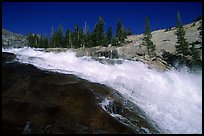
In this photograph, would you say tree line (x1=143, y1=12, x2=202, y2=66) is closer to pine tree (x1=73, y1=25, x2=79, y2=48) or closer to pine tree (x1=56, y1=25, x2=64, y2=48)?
pine tree (x1=73, y1=25, x2=79, y2=48)

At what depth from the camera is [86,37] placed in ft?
270

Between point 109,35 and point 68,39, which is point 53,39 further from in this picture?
point 109,35

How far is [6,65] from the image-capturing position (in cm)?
1441

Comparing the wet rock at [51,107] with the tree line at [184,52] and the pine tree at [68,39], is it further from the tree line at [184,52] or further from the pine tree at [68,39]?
the pine tree at [68,39]

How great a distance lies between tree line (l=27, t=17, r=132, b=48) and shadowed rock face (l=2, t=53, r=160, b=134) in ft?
218

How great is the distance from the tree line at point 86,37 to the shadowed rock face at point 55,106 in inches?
2617

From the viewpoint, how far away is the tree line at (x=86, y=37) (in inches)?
3145

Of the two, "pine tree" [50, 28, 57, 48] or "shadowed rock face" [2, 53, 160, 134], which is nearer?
"shadowed rock face" [2, 53, 160, 134]

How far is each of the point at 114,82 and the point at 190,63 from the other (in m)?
36.1

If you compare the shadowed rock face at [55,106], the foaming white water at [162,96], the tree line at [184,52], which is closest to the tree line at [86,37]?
the tree line at [184,52]

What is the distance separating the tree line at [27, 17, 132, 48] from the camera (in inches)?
3145

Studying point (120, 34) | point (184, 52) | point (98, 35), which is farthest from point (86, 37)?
point (184, 52)

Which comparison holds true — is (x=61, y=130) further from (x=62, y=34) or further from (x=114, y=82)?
(x=62, y=34)

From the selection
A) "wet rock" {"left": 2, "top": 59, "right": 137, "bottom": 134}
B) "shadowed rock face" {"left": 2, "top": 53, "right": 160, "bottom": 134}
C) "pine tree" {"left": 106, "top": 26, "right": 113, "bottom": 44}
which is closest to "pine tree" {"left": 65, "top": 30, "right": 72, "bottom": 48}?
"pine tree" {"left": 106, "top": 26, "right": 113, "bottom": 44}
